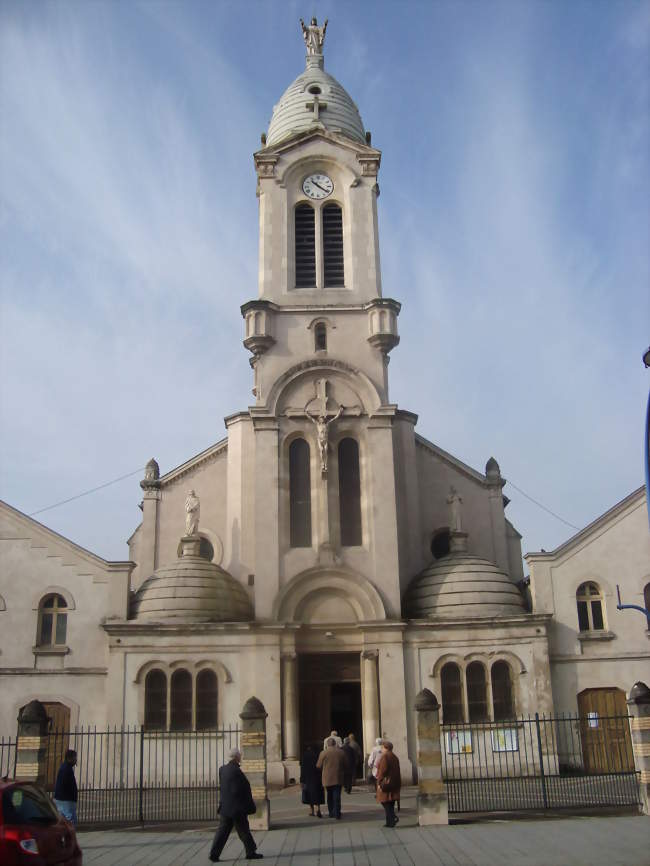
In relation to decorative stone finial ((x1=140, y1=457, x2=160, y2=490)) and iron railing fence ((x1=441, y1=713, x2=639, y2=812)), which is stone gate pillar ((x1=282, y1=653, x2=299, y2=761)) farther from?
decorative stone finial ((x1=140, y1=457, x2=160, y2=490))

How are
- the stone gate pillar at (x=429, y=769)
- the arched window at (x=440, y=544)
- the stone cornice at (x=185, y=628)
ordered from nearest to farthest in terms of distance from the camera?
1. the stone gate pillar at (x=429, y=769)
2. the stone cornice at (x=185, y=628)
3. the arched window at (x=440, y=544)

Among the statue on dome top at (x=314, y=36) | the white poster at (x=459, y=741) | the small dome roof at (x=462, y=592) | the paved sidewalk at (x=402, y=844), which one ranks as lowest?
the paved sidewalk at (x=402, y=844)

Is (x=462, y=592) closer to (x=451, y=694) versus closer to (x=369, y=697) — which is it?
(x=451, y=694)

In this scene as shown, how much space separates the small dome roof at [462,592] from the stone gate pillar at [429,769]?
10541 mm

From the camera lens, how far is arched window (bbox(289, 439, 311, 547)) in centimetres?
3269

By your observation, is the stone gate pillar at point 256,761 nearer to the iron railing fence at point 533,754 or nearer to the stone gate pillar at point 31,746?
the stone gate pillar at point 31,746

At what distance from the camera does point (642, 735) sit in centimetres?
2109

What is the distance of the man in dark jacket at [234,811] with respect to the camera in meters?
16.2

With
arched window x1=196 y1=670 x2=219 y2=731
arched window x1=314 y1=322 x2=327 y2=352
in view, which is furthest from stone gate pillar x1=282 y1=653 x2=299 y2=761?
arched window x1=314 y1=322 x2=327 y2=352

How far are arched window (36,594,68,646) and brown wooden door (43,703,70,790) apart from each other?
212 centimetres

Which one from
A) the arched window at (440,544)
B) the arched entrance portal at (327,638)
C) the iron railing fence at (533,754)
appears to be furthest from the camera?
the arched window at (440,544)

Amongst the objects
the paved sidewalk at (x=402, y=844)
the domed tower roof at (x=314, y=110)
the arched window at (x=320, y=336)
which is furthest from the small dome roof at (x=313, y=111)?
the paved sidewalk at (x=402, y=844)

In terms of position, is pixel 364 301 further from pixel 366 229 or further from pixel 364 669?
pixel 364 669

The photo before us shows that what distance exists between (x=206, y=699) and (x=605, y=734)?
43.4ft
